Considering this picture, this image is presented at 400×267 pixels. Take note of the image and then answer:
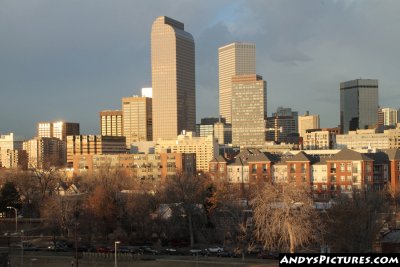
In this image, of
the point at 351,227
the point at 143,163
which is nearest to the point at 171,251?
the point at 351,227

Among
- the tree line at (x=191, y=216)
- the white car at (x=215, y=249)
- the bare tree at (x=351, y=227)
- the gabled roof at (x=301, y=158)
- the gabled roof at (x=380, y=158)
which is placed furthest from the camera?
the gabled roof at (x=301, y=158)

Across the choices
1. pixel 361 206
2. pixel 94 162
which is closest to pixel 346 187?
pixel 361 206

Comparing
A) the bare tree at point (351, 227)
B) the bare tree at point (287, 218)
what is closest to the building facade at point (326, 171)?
the bare tree at point (351, 227)

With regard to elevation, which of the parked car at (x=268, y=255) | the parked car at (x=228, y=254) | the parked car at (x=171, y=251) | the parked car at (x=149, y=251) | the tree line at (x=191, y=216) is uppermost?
the tree line at (x=191, y=216)

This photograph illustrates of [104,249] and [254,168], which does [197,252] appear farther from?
[254,168]

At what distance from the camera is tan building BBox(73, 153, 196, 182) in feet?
538

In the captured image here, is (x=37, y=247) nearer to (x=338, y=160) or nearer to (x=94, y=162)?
(x=338, y=160)

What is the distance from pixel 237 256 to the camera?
2394 inches

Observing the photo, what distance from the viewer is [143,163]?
169 metres

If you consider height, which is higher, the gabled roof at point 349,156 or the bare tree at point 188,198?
the gabled roof at point 349,156

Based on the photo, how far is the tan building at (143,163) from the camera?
538 ft

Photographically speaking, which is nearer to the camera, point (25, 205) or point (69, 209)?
point (69, 209)

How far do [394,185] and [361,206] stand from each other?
166ft

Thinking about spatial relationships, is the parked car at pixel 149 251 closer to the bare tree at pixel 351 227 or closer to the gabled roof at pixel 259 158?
the bare tree at pixel 351 227
